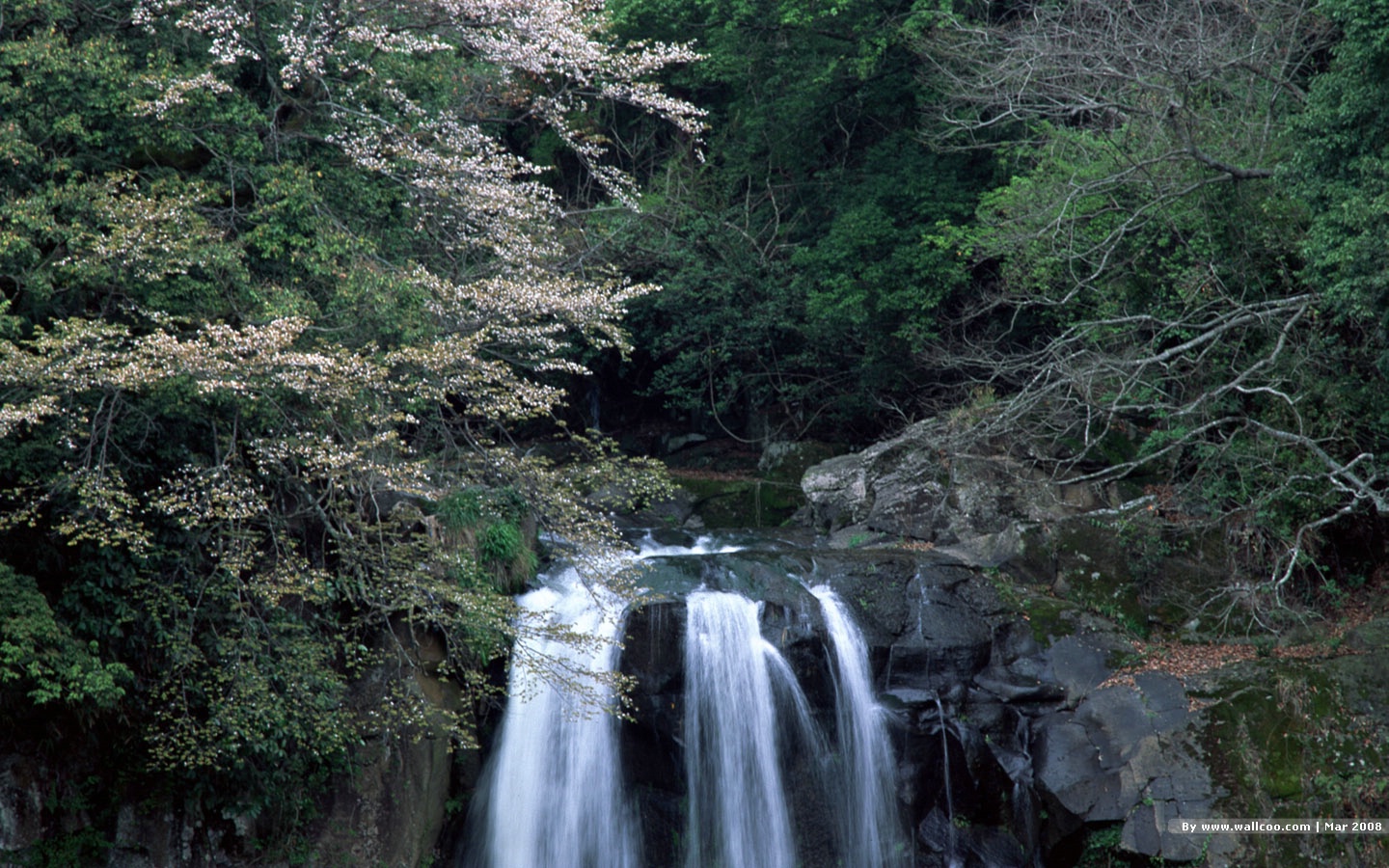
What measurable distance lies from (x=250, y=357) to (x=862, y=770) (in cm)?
701

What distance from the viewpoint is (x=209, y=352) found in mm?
7133

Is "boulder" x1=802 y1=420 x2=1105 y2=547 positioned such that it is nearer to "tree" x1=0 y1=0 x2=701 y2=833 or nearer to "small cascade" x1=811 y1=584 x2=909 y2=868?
"small cascade" x1=811 y1=584 x2=909 y2=868

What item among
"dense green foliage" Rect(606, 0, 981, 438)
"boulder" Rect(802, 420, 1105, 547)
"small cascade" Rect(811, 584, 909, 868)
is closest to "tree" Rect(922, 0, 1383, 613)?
"boulder" Rect(802, 420, 1105, 547)

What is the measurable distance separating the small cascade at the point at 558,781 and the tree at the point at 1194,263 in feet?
18.2

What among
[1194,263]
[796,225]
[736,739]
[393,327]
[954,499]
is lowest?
[736,739]

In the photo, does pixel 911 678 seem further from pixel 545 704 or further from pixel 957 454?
pixel 545 704

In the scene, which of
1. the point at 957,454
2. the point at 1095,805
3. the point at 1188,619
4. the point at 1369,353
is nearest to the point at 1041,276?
the point at 957,454

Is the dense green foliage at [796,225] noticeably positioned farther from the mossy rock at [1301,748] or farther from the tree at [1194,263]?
the mossy rock at [1301,748]

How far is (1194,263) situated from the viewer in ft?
39.5

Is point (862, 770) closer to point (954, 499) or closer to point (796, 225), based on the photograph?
point (954, 499)

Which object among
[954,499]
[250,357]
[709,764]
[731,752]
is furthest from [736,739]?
[250,357]

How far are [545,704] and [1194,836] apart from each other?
243 inches

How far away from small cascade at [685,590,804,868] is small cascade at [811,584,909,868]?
1.85 ft

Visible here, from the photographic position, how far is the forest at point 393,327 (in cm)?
773
